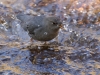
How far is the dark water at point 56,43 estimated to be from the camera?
4.87 meters

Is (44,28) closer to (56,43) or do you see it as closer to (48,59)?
(56,43)

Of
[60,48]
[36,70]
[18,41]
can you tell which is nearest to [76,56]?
[60,48]

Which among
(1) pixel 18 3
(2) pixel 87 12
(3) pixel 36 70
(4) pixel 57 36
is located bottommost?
(3) pixel 36 70

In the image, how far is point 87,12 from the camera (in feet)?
25.1

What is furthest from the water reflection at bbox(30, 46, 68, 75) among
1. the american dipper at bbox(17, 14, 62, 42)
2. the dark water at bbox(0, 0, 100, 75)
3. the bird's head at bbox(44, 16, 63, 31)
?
the bird's head at bbox(44, 16, 63, 31)

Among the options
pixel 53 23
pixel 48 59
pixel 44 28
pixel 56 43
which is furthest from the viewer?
pixel 56 43

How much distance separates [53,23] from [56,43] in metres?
0.51

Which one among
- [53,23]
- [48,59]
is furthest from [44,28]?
[48,59]

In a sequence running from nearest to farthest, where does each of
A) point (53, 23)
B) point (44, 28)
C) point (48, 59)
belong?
point (48, 59) < point (53, 23) < point (44, 28)

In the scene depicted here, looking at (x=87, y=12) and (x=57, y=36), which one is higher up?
(x=87, y=12)

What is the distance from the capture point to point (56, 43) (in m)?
6.05

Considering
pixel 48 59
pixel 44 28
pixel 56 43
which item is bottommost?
pixel 48 59

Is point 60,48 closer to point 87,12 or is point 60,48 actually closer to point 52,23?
point 52,23

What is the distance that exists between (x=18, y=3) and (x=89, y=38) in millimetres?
2760
